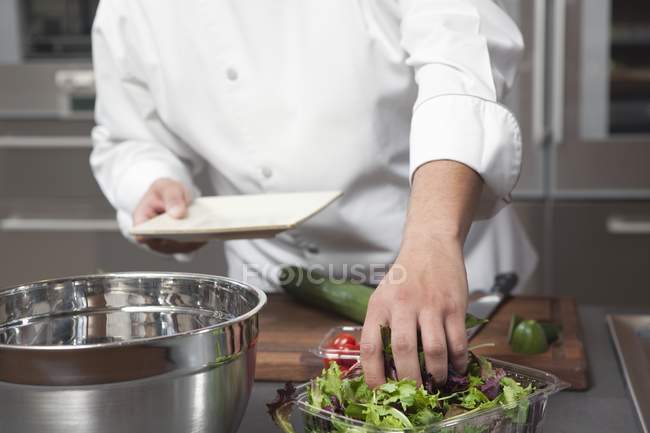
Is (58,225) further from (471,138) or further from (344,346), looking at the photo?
(471,138)

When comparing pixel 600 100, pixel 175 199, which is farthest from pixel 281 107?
pixel 600 100

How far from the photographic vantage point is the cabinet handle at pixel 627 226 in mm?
2082

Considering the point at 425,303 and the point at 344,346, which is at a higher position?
the point at 425,303

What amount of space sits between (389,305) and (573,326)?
18.1 inches

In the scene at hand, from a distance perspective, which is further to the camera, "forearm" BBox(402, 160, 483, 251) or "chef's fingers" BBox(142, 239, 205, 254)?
"chef's fingers" BBox(142, 239, 205, 254)

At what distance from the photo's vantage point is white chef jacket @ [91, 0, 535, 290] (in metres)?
1.17

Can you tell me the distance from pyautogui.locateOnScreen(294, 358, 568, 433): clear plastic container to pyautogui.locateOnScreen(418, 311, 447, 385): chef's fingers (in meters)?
0.06

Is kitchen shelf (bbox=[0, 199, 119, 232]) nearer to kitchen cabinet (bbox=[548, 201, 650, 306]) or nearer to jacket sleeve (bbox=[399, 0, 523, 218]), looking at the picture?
kitchen cabinet (bbox=[548, 201, 650, 306])

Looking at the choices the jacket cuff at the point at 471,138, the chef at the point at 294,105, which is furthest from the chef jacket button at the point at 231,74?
the jacket cuff at the point at 471,138

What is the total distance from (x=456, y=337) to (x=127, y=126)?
0.85 metres

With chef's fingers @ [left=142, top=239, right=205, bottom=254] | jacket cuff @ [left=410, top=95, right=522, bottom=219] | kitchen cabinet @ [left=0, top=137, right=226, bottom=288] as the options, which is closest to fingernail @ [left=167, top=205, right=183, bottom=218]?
chef's fingers @ [left=142, top=239, right=205, bottom=254]

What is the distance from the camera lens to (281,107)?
1.22 m

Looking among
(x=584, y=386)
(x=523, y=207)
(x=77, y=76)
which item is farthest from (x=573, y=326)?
(x=77, y=76)

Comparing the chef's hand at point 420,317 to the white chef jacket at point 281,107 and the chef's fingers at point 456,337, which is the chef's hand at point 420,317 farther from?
the white chef jacket at point 281,107
